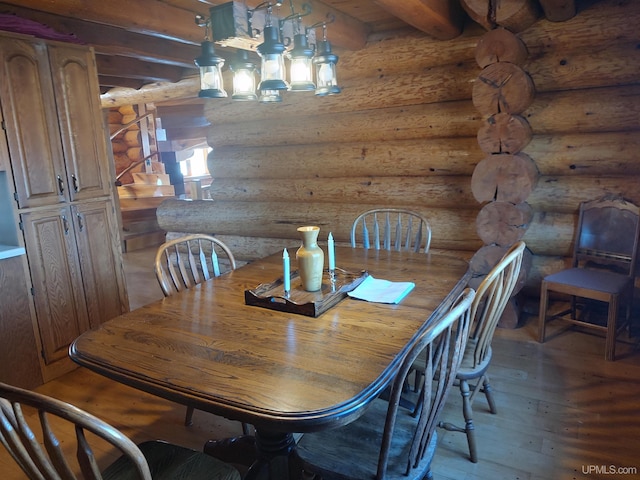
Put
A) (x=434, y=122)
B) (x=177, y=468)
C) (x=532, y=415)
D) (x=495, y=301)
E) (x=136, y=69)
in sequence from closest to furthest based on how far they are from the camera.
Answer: (x=177, y=468)
(x=495, y=301)
(x=532, y=415)
(x=434, y=122)
(x=136, y=69)

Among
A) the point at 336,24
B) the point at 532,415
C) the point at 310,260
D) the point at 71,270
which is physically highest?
the point at 336,24

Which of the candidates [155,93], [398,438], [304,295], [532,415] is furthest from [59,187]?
[532,415]

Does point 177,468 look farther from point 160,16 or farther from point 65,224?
point 160,16

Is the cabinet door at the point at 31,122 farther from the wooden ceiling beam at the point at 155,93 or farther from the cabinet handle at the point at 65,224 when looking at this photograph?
the wooden ceiling beam at the point at 155,93

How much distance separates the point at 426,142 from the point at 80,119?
2546mm

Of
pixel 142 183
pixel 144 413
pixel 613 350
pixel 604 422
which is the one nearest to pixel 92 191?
pixel 144 413

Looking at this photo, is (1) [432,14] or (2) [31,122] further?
(1) [432,14]

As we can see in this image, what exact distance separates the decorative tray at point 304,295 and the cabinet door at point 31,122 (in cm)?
168

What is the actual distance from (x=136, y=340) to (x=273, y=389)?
621 millimetres

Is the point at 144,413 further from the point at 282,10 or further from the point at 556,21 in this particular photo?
the point at 556,21

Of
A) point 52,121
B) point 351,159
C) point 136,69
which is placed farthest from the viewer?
point 136,69

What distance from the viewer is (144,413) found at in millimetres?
2555

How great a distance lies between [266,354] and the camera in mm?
1497

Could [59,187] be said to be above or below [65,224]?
above
